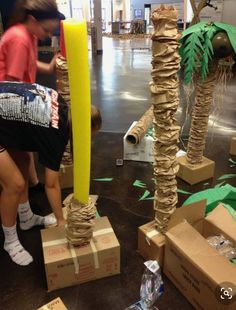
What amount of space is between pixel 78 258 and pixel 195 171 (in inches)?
48.5

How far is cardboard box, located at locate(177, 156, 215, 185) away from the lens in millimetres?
2301

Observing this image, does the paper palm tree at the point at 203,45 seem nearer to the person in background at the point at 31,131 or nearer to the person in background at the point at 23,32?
the person in background at the point at 31,131

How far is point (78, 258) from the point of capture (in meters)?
1.40

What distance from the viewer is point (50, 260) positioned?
4.47 feet

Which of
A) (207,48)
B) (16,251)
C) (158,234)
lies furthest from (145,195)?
(207,48)

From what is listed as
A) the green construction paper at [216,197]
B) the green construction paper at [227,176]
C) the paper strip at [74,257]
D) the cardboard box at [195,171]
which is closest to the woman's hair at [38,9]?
the paper strip at [74,257]

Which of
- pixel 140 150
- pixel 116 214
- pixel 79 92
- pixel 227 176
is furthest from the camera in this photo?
pixel 140 150

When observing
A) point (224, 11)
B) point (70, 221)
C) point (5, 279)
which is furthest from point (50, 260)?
point (224, 11)

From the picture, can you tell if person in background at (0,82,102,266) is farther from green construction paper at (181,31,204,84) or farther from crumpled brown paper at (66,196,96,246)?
green construction paper at (181,31,204,84)

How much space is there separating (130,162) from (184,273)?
1.43m

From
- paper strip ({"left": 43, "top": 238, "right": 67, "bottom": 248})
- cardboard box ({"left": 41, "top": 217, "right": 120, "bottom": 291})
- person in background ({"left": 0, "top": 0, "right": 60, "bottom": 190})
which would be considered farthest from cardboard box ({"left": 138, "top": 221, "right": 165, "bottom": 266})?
person in background ({"left": 0, "top": 0, "right": 60, "bottom": 190})

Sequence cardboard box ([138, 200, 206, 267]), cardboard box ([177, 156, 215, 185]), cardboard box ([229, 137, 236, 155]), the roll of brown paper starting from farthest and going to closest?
1. cardboard box ([229, 137, 236, 155])
2. the roll of brown paper
3. cardboard box ([177, 156, 215, 185])
4. cardboard box ([138, 200, 206, 267])

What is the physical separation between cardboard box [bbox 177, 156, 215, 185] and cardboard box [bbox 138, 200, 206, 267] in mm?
722

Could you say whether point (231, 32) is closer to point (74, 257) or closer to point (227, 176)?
point (227, 176)
